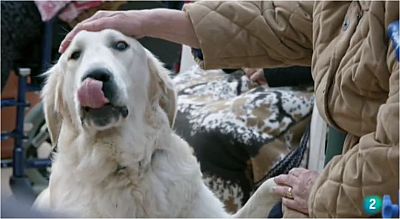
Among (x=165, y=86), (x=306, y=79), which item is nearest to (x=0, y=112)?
(x=306, y=79)

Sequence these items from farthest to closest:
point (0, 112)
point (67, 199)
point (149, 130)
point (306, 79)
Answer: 1. point (0, 112)
2. point (306, 79)
3. point (149, 130)
4. point (67, 199)

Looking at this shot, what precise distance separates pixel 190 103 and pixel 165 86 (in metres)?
0.74

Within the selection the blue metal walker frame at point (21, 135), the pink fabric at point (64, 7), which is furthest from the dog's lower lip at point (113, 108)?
the blue metal walker frame at point (21, 135)

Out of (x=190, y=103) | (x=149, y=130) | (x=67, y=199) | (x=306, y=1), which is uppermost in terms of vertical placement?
(x=306, y=1)

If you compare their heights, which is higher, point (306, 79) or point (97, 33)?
point (97, 33)

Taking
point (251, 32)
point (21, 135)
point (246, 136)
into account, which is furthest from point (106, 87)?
point (21, 135)

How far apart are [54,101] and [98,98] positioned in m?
0.26

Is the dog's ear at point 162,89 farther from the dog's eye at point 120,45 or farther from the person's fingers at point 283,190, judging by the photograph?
the person's fingers at point 283,190

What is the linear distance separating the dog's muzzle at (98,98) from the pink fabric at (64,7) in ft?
4.96

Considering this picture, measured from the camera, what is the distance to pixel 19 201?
1.66ft

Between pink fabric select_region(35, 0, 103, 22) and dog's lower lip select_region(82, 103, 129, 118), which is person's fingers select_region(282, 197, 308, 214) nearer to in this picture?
dog's lower lip select_region(82, 103, 129, 118)

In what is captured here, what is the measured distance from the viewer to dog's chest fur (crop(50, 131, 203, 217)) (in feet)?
5.16

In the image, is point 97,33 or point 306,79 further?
point 306,79

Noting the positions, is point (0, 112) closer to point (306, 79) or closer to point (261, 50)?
point (306, 79)
